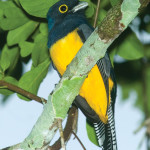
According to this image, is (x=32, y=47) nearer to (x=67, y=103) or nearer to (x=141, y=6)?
(x=67, y=103)

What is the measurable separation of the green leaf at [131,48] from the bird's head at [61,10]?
23.2 inches

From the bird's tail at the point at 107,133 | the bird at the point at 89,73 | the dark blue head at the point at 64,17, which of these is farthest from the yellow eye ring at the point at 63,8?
the bird's tail at the point at 107,133

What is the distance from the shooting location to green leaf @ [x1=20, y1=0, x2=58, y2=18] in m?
3.40

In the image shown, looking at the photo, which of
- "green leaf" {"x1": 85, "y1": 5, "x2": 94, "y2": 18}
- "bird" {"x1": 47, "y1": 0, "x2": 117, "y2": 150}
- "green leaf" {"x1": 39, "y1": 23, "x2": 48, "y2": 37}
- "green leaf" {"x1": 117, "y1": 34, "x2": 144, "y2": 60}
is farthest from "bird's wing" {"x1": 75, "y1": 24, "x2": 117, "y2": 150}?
"green leaf" {"x1": 39, "y1": 23, "x2": 48, "y2": 37}

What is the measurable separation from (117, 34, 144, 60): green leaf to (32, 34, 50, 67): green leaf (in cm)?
78

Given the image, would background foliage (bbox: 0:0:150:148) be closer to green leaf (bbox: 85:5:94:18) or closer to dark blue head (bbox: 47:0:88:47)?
green leaf (bbox: 85:5:94:18)

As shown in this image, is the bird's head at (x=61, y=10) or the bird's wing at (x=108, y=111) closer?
the bird's wing at (x=108, y=111)

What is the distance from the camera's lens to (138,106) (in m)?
5.43

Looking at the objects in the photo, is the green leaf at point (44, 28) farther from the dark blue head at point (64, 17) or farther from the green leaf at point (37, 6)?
the green leaf at point (37, 6)

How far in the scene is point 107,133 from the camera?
12.6 ft

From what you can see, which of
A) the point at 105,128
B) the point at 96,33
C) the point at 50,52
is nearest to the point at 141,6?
the point at 96,33

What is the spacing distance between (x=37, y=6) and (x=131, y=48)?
1.14m

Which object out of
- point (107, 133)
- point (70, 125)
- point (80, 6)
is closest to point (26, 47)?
point (80, 6)

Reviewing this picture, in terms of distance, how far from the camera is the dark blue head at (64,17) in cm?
382
